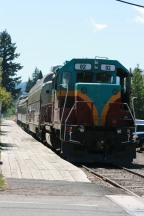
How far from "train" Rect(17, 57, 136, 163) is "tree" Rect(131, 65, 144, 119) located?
5038 centimetres

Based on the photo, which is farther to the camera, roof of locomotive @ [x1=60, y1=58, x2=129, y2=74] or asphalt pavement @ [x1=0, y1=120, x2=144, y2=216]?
roof of locomotive @ [x1=60, y1=58, x2=129, y2=74]

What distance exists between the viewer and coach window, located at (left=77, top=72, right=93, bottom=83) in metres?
20.1

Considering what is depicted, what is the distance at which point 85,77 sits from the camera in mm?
20203

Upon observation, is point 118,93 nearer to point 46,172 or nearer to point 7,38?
point 46,172

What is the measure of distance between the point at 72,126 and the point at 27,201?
355 inches

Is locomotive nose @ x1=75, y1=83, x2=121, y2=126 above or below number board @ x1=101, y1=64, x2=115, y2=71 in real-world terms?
below

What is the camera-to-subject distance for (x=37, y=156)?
20.4 m

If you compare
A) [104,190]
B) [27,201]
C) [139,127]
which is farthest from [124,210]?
[139,127]

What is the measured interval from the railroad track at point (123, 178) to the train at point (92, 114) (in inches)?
33.9

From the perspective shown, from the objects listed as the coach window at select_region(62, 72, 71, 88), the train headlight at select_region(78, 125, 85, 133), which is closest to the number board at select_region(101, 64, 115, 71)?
the coach window at select_region(62, 72, 71, 88)

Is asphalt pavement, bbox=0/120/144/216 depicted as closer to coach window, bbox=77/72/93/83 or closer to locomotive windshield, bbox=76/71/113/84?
coach window, bbox=77/72/93/83

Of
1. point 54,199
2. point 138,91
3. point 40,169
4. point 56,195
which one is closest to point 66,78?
point 40,169

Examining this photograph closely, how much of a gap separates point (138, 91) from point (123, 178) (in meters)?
57.1

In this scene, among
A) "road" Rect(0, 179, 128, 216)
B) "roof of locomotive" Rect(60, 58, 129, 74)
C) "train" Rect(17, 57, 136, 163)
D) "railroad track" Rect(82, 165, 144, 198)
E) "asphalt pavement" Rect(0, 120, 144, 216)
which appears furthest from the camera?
"roof of locomotive" Rect(60, 58, 129, 74)
